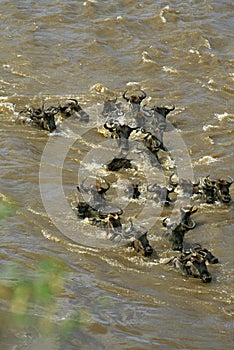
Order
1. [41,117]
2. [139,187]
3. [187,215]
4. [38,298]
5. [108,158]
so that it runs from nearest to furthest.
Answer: [38,298] → [187,215] → [139,187] → [108,158] → [41,117]

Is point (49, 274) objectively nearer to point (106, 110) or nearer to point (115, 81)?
point (106, 110)

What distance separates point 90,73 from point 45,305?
38.8 feet

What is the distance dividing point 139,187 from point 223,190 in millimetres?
1808

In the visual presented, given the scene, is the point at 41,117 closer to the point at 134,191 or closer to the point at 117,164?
the point at 117,164

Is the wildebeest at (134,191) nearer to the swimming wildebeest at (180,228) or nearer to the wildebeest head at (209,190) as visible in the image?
the wildebeest head at (209,190)

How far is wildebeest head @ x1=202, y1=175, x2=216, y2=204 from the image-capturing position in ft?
40.9

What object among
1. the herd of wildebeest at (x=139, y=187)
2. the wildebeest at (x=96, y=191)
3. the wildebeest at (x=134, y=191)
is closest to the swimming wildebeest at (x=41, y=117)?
the herd of wildebeest at (x=139, y=187)

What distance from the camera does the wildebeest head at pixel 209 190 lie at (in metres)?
12.5

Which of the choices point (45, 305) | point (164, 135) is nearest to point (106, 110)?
point (164, 135)

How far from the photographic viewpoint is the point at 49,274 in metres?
9.42

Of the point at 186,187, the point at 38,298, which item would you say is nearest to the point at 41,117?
the point at 186,187

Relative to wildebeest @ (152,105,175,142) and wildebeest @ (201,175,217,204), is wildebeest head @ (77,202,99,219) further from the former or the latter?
wildebeest @ (152,105,175,142)

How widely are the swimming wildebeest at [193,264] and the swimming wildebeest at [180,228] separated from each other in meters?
0.68

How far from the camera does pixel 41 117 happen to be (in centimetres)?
1558
